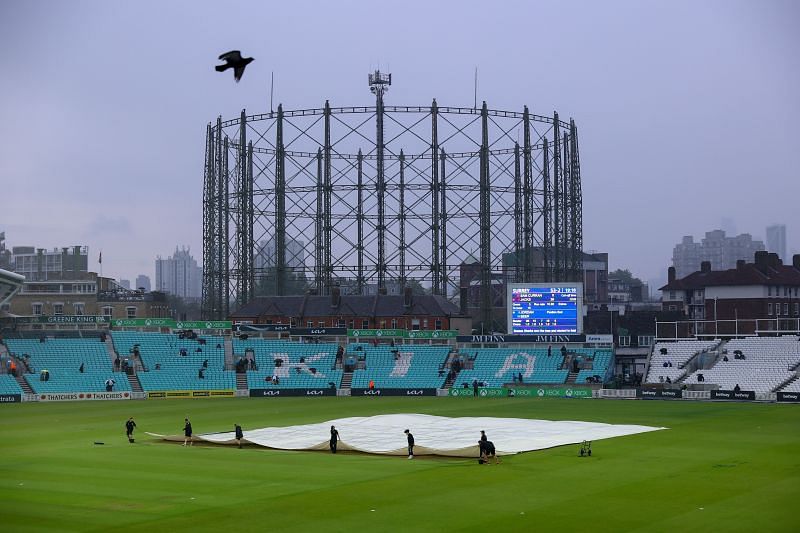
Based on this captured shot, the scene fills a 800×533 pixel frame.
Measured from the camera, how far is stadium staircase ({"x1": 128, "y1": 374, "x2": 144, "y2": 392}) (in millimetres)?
73625

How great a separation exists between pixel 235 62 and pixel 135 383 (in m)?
60.0

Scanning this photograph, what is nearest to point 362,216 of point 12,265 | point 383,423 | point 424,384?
point 424,384

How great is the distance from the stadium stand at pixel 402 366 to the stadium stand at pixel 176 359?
9927mm

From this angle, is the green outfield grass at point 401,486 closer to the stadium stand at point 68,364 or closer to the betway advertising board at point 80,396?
the betway advertising board at point 80,396

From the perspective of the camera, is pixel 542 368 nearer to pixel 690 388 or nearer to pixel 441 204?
pixel 690 388

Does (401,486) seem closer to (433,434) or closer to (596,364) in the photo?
(433,434)

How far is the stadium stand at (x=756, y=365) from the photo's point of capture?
2685 inches

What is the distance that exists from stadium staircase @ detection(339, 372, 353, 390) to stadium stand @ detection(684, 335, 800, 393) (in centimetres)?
2340

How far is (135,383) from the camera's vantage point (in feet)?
245

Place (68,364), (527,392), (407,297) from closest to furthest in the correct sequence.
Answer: (527,392) → (68,364) → (407,297)

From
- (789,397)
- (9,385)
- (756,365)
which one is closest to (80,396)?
(9,385)

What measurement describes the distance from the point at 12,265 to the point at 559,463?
11954cm

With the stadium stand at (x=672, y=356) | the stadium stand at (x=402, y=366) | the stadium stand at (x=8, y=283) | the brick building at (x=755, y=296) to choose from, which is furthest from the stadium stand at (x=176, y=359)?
the brick building at (x=755, y=296)

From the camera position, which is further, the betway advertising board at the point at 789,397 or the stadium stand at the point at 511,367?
the stadium stand at the point at 511,367
